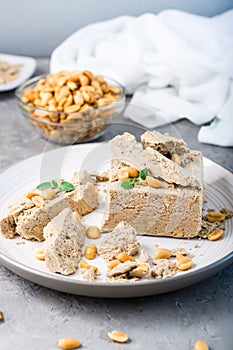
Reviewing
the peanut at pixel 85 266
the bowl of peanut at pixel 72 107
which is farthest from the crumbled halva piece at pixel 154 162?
the bowl of peanut at pixel 72 107

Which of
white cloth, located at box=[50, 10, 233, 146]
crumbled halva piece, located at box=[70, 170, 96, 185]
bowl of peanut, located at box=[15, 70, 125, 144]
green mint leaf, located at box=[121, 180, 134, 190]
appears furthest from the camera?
white cloth, located at box=[50, 10, 233, 146]

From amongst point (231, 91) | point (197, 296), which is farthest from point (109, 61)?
point (197, 296)

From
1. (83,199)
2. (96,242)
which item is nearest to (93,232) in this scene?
(96,242)

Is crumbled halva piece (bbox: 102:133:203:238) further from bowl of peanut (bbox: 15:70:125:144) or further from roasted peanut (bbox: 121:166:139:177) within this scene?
bowl of peanut (bbox: 15:70:125:144)

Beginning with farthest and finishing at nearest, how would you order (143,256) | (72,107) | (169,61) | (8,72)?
(8,72) < (169,61) < (72,107) < (143,256)

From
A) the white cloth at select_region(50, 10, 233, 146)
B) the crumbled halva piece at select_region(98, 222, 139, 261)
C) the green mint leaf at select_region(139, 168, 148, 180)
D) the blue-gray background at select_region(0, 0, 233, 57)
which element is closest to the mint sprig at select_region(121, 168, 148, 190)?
the green mint leaf at select_region(139, 168, 148, 180)

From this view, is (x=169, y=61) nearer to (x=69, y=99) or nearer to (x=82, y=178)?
(x=69, y=99)

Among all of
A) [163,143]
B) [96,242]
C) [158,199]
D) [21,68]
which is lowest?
[21,68]
